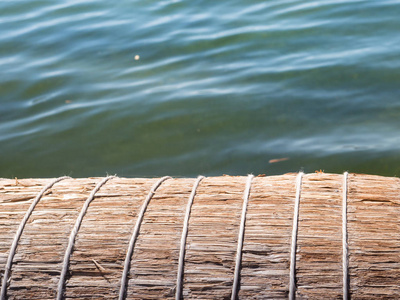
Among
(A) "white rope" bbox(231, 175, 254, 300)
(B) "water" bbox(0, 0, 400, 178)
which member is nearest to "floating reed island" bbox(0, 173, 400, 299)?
(A) "white rope" bbox(231, 175, 254, 300)

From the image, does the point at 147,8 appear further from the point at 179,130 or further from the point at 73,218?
the point at 73,218

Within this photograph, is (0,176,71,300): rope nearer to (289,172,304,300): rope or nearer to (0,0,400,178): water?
Answer: (289,172,304,300): rope

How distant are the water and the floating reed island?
221cm

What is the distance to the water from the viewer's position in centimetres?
523

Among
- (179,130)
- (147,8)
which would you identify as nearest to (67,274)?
(179,130)

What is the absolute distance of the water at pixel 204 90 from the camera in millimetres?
5230

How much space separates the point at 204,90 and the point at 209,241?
12.6 ft

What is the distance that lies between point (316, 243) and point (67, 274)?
1271mm

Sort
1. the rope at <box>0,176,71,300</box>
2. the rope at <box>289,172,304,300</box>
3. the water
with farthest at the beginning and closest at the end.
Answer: the water, the rope at <box>0,176,71,300</box>, the rope at <box>289,172,304,300</box>

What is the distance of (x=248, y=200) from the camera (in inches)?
111

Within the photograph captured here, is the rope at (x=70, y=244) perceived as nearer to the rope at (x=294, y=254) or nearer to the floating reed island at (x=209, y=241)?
the floating reed island at (x=209, y=241)

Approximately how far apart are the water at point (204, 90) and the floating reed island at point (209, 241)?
7.24ft

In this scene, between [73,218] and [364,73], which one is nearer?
[73,218]

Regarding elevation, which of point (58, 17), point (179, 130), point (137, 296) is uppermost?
point (58, 17)
